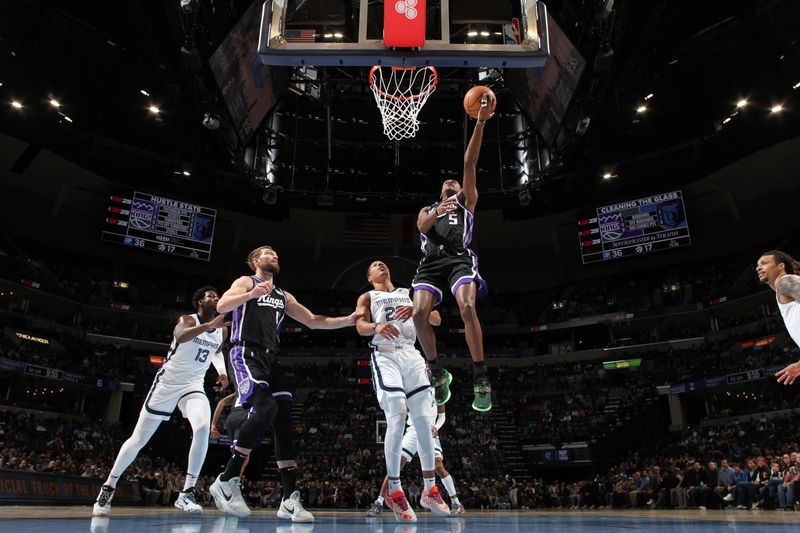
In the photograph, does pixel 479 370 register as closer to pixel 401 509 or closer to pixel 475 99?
pixel 401 509

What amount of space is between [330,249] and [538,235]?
11982 millimetres

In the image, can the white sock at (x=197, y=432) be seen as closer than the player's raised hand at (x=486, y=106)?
No

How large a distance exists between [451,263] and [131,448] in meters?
3.73

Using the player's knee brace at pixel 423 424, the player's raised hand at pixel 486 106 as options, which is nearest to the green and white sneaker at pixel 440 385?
the player's knee brace at pixel 423 424

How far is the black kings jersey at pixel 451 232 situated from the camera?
19.5 ft

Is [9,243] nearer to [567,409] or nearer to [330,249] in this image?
[330,249]

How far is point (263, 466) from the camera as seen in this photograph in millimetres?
24969

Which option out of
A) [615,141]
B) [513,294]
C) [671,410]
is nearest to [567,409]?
[671,410]

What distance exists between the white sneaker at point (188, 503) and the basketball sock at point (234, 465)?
870 mm

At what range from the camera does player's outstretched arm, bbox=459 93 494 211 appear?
18.4 feet

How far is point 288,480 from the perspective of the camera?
5.46m

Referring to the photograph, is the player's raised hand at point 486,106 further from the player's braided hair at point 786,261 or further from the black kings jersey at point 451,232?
the player's braided hair at point 786,261

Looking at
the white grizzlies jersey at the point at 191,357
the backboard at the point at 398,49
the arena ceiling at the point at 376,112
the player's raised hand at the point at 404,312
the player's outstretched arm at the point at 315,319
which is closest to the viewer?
the player's raised hand at the point at 404,312

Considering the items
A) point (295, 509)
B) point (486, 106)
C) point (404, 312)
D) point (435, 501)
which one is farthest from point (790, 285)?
point (295, 509)
